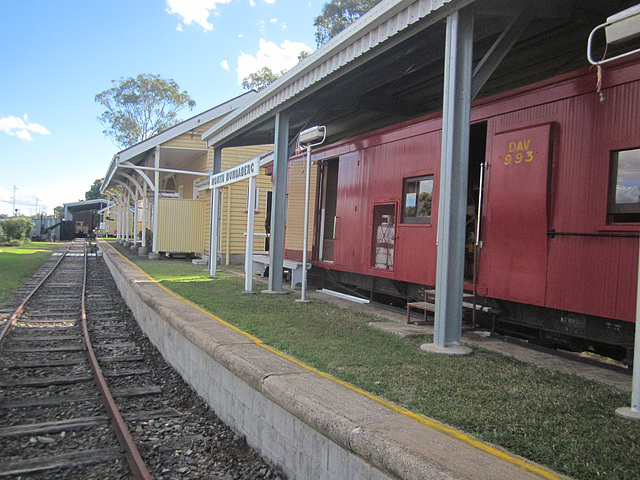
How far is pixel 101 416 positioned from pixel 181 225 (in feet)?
45.7

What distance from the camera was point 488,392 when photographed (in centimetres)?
371

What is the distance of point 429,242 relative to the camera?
666 centimetres

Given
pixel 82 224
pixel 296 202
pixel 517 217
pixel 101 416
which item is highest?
pixel 296 202

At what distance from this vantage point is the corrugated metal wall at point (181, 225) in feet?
58.5

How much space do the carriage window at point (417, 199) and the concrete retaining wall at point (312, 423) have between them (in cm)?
308

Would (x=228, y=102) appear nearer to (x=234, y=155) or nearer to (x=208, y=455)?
(x=234, y=155)

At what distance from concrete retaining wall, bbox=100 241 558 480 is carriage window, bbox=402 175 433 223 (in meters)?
3.08

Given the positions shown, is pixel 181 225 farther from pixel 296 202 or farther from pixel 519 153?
pixel 519 153

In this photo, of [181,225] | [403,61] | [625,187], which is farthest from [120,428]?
[181,225]

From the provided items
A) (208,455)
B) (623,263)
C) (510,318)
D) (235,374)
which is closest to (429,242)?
(510,318)

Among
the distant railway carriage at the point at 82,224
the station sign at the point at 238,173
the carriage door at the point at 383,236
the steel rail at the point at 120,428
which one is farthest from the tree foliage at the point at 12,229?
the carriage door at the point at 383,236

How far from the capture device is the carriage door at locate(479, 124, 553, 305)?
5121 millimetres

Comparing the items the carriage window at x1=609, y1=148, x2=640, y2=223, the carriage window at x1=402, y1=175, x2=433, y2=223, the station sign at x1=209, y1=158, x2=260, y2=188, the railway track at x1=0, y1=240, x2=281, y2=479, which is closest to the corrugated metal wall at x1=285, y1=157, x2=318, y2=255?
the station sign at x1=209, y1=158, x2=260, y2=188

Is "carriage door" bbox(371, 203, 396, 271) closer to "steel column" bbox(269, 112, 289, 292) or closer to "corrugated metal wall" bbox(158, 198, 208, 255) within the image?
"steel column" bbox(269, 112, 289, 292)
